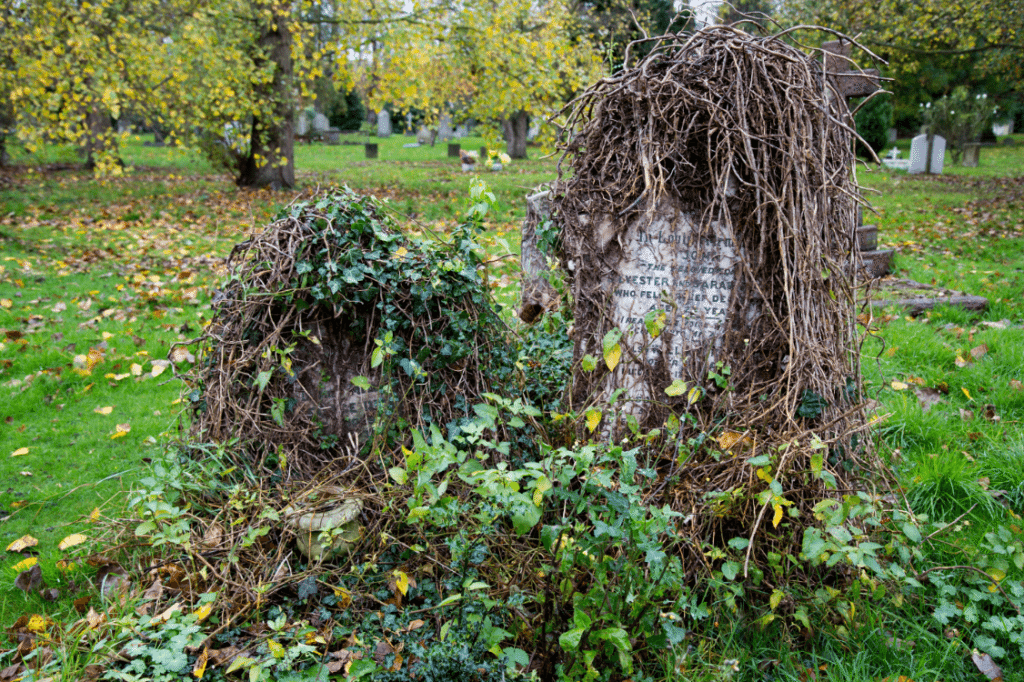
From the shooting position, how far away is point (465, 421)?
355 cm

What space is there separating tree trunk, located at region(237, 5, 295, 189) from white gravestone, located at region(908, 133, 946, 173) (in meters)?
18.5

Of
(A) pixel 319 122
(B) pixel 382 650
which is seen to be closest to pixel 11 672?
(B) pixel 382 650

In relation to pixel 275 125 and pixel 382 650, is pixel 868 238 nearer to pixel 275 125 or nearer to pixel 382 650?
pixel 382 650

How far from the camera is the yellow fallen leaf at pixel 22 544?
3395 mm

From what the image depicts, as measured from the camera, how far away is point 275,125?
1463cm

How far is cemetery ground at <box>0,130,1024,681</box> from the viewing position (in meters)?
2.64

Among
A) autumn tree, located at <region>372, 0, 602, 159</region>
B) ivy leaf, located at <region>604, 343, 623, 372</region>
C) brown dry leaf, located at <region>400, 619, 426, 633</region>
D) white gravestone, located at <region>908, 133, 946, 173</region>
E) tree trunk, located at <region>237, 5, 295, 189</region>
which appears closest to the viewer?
brown dry leaf, located at <region>400, 619, 426, 633</region>

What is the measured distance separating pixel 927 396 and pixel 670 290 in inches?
101

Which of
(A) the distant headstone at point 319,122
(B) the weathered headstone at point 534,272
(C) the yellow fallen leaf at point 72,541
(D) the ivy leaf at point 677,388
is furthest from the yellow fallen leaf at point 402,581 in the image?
(A) the distant headstone at point 319,122

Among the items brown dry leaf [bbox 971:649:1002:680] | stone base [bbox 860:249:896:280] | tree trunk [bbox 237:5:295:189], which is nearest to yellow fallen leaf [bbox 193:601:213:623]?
brown dry leaf [bbox 971:649:1002:680]

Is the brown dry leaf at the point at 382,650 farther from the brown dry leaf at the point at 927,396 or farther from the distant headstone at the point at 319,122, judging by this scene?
the distant headstone at the point at 319,122

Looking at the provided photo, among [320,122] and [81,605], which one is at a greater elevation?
[320,122]

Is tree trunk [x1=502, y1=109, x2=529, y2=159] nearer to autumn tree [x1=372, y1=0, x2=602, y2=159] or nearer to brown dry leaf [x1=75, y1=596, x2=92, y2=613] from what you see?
autumn tree [x1=372, y1=0, x2=602, y2=159]

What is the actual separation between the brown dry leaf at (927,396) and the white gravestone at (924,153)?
19.5m
